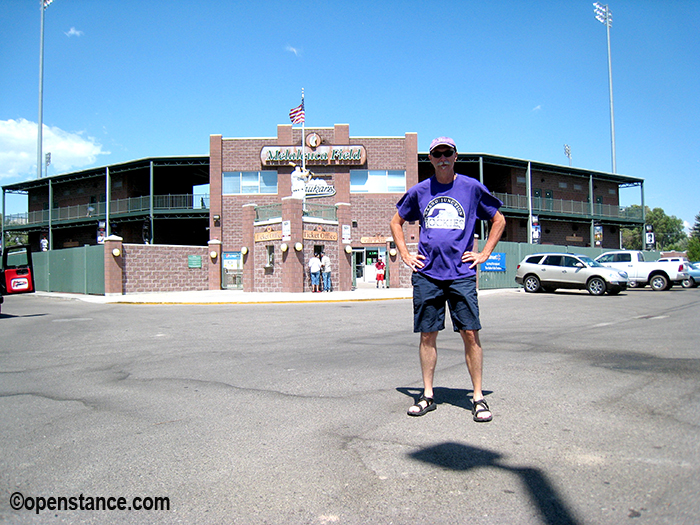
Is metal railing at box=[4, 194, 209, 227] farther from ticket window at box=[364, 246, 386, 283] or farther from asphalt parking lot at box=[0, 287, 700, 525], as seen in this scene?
asphalt parking lot at box=[0, 287, 700, 525]

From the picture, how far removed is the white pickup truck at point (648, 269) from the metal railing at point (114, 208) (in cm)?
2590

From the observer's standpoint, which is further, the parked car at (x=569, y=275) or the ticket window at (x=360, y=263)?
the ticket window at (x=360, y=263)

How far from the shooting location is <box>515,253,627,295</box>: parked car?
1919 cm

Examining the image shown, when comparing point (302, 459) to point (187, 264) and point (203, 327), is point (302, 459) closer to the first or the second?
point (203, 327)

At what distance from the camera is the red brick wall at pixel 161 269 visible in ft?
78.1

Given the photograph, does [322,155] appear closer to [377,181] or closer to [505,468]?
[377,181]

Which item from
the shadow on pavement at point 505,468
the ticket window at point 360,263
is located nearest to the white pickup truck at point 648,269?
the ticket window at point 360,263

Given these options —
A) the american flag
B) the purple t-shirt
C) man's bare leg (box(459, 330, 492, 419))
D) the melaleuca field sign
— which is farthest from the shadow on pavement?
the melaleuca field sign

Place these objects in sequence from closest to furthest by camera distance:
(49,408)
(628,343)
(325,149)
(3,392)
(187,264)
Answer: (49,408)
(3,392)
(628,343)
(187,264)
(325,149)

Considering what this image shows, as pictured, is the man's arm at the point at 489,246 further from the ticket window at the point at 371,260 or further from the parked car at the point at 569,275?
the ticket window at the point at 371,260

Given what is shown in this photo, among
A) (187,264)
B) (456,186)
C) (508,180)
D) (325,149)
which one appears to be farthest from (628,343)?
(508,180)

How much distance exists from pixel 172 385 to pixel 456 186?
322 centimetres

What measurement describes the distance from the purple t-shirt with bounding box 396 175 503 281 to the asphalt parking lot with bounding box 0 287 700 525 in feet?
3.56

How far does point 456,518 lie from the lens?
2.33 meters
